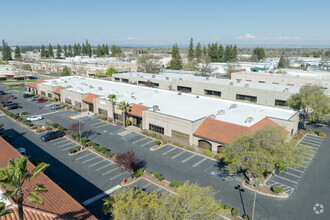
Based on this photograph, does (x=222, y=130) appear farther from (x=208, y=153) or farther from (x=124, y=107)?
(x=124, y=107)

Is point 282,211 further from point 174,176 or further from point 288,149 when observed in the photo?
point 174,176

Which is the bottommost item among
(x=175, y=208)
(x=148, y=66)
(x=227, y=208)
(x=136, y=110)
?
(x=227, y=208)

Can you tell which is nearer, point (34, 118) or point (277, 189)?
point (277, 189)

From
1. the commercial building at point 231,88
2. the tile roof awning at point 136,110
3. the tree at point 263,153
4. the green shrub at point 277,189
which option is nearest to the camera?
the tree at point 263,153

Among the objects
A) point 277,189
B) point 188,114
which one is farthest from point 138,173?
point 188,114

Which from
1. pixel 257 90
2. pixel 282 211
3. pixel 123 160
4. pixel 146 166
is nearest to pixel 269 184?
pixel 282 211

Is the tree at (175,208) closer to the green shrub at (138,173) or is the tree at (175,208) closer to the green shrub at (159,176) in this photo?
the green shrub at (159,176)

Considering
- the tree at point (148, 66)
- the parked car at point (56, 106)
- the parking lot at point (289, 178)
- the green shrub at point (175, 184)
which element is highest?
the tree at point (148, 66)

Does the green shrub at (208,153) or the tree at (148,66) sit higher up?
the tree at (148,66)

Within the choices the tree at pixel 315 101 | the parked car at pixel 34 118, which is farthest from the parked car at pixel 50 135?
the tree at pixel 315 101
